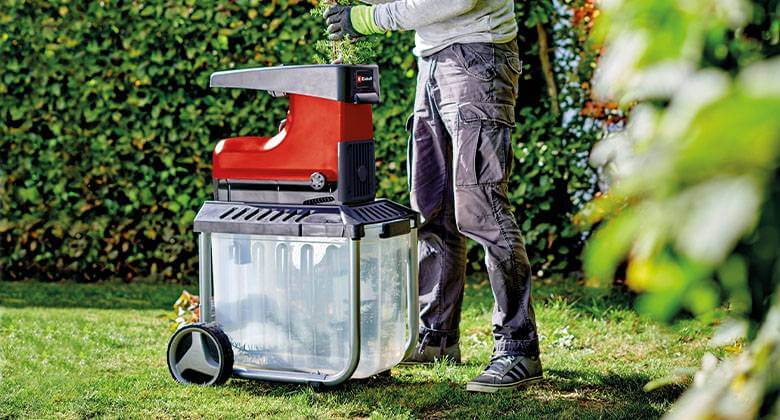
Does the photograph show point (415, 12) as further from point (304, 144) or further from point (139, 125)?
point (139, 125)

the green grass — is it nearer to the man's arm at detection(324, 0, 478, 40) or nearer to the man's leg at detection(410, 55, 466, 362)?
the man's leg at detection(410, 55, 466, 362)

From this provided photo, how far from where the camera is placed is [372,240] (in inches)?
126

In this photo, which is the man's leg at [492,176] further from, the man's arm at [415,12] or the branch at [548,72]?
the branch at [548,72]

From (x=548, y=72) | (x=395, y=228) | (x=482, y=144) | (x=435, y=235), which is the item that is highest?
(x=548, y=72)

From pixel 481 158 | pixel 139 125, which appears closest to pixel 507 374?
pixel 481 158

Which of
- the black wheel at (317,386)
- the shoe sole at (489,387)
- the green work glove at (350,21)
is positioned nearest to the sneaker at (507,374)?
the shoe sole at (489,387)

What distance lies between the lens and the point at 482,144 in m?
3.26

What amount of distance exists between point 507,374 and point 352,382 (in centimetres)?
49

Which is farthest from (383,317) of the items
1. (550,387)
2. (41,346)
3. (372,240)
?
(41,346)

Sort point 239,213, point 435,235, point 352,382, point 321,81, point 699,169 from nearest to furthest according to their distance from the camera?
point 699,169 → point 321,81 → point 239,213 → point 352,382 → point 435,235

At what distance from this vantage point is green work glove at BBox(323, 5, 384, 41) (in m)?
3.38

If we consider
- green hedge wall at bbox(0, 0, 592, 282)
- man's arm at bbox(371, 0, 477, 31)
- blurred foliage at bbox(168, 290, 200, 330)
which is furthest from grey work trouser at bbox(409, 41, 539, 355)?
green hedge wall at bbox(0, 0, 592, 282)

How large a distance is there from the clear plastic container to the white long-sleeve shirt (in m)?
0.69

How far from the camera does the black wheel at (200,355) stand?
3172 millimetres
